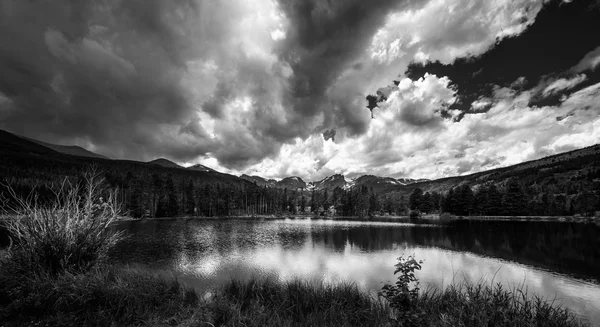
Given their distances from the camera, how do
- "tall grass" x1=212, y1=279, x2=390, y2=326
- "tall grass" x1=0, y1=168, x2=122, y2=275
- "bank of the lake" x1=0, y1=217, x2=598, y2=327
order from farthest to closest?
"tall grass" x1=0, y1=168, x2=122, y2=275 < "tall grass" x1=212, y1=279, x2=390, y2=326 < "bank of the lake" x1=0, y1=217, x2=598, y2=327

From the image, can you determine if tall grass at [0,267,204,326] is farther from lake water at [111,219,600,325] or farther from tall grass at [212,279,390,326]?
lake water at [111,219,600,325]

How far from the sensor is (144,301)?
9797 mm

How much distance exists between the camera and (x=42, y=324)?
297 inches

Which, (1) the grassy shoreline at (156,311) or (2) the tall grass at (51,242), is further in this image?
(2) the tall grass at (51,242)

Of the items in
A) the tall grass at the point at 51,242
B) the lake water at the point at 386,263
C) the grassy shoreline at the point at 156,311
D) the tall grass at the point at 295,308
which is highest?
the tall grass at the point at 51,242

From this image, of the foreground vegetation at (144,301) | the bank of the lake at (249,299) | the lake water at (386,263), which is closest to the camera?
the foreground vegetation at (144,301)

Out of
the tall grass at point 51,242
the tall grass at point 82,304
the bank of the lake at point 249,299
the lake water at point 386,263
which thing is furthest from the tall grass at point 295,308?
the tall grass at point 51,242

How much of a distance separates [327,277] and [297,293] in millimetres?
9400

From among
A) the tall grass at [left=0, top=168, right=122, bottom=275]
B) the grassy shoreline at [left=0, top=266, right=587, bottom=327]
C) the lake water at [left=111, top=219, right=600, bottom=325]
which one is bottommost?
the lake water at [left=111, top=219, right=600, bottom=325]

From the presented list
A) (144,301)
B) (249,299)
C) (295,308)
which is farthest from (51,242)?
(295,308)

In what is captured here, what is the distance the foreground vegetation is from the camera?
7996 mm

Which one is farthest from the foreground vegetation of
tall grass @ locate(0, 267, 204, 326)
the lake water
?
the lake water

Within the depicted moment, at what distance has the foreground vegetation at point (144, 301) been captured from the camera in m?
8.00

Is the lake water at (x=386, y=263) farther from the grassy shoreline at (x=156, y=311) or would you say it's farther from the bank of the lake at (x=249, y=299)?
the grassy shoreline at (x=156, y=311)
